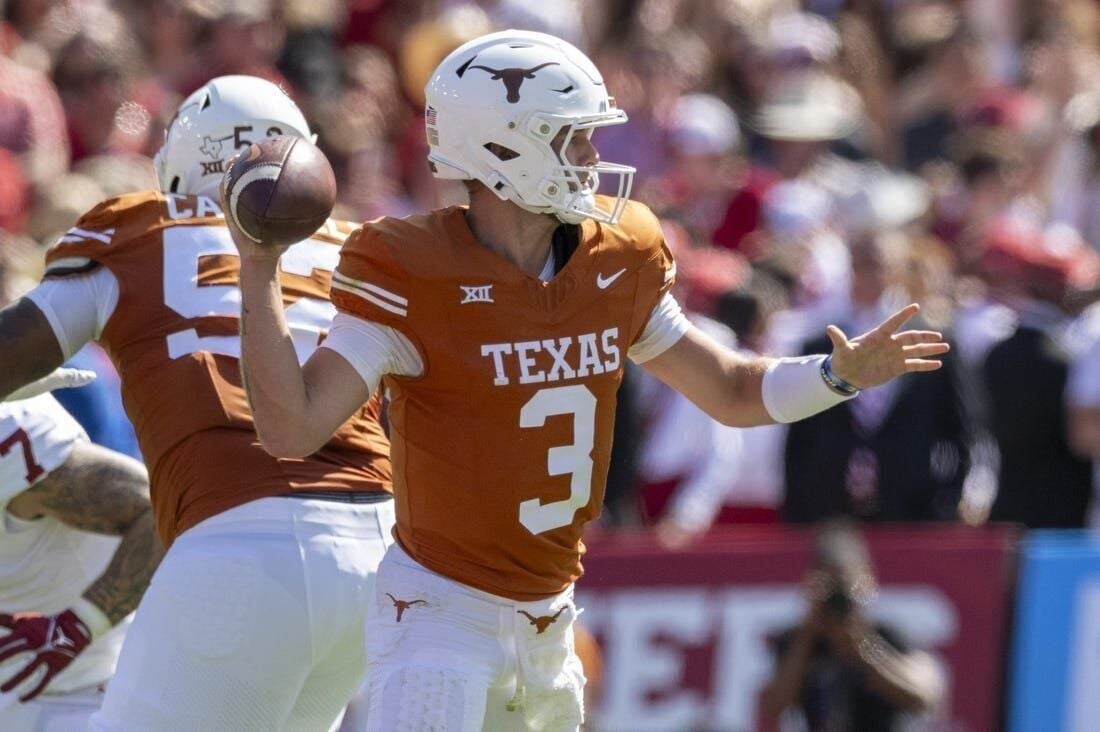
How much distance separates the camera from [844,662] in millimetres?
7418

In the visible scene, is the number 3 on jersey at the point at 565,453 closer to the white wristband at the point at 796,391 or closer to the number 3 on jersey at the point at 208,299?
the white wristband at the point at 796,391

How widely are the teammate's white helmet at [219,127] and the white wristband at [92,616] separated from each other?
3.26 feet

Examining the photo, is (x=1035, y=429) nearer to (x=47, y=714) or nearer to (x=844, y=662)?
(x=844, y=662)

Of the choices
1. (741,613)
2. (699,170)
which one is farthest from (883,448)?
(699,170)

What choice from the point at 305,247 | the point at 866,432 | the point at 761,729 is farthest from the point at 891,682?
the point at 305,247

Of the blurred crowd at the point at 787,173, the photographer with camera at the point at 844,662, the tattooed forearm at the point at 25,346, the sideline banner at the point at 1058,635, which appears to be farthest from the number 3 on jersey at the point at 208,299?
the sideline banner at the point at 1058,635

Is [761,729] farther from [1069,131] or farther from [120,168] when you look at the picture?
[1069,131]

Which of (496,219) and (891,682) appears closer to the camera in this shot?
(496,219)

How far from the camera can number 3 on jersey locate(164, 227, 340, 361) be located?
4719mm

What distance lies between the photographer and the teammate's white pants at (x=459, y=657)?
13.7 feet

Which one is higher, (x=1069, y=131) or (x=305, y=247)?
(x=305, y=247)

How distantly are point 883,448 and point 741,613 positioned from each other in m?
0.84

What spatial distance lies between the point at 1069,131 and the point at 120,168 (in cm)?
473

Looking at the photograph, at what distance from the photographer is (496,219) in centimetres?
439
